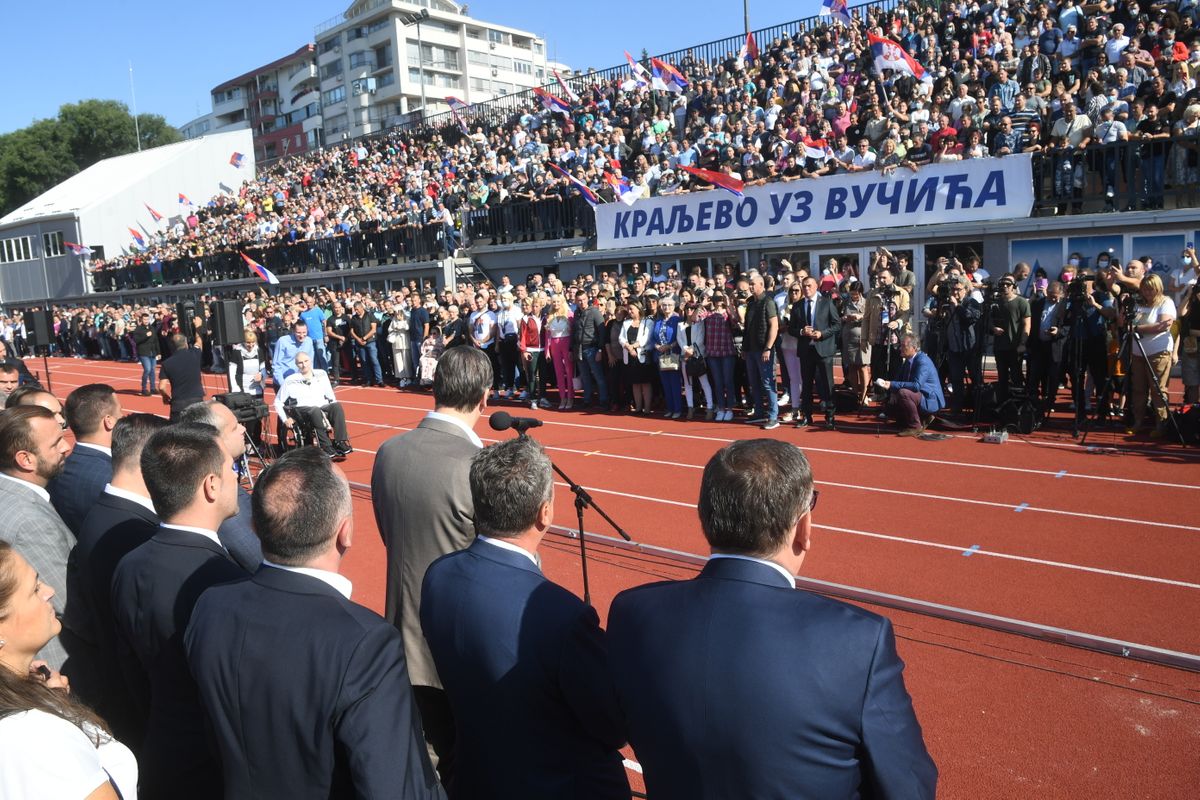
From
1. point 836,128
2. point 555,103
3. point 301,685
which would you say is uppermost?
point 555,103

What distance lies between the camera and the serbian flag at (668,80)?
2309 centimetres

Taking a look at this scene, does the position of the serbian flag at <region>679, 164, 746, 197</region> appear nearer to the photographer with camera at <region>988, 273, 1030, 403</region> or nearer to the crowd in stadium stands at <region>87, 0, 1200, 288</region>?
the crowd in stadium stands at <region>87, 0, 1200, 288</region>

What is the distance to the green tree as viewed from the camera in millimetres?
70812

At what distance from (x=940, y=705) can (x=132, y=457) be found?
4305 mm

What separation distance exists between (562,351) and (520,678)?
517 inches

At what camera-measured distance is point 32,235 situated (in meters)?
48.4

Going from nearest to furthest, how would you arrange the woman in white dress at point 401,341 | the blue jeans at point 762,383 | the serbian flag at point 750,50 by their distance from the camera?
the blue jeans at point 762,383 < the woman in white dress at point 401,341 < the serbian flag at point 750,50

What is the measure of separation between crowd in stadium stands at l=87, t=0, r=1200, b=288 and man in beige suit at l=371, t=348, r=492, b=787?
13.2m

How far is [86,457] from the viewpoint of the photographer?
15.6ft

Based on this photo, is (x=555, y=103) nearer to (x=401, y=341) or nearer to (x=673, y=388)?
(x=401, y=341)

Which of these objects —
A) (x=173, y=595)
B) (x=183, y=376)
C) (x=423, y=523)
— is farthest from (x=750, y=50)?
(x=173, y=595)

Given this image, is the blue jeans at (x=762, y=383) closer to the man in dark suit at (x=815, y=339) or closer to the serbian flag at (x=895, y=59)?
the man in dark suit at (x=815, y=339)

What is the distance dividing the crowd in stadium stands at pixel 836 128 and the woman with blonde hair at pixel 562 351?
507 cm

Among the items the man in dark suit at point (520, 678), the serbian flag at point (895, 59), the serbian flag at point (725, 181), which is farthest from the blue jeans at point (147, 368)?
the man in dark suit at point (520, 678)
